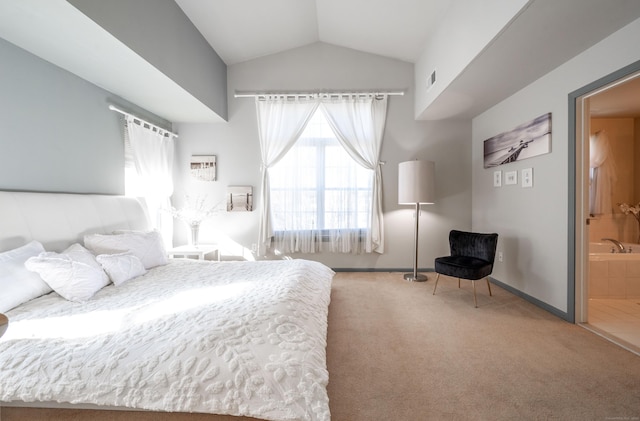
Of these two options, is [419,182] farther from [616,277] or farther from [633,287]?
[633,287]

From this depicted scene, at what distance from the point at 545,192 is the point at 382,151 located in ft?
6.41

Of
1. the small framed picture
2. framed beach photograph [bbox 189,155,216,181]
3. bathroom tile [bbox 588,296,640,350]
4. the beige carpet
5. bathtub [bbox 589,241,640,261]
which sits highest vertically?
framed beach photograph [bbox 189,155,216,181]

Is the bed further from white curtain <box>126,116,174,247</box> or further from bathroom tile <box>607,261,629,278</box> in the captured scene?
Result: bathroom tile <box>607,261,629,278</box>

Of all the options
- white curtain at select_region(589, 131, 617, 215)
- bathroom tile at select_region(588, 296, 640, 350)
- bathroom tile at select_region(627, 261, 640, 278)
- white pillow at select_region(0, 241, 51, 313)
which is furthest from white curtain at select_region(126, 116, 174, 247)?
white curtain at select_region(589, 131, 617, 215)

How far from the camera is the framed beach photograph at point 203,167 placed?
390 centimetres

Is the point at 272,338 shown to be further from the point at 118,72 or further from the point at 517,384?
the point at 118,72

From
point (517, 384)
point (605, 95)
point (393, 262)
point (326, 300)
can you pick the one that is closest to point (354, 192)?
point (393, 262)

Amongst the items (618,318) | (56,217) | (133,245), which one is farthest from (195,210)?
(618,318)

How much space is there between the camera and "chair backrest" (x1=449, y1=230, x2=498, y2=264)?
2.90 meters

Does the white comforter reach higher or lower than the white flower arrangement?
lower

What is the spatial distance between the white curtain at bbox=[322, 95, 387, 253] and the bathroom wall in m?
3.05

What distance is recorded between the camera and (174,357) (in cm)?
105

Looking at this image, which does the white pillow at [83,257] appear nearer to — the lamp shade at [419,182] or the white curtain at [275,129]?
the white curtain at [275,129]

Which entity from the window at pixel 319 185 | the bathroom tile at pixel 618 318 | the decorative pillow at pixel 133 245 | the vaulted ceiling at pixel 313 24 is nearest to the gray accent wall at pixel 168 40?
the vaulted ceiling at pixel 313 24
